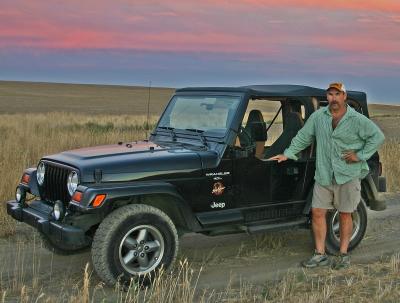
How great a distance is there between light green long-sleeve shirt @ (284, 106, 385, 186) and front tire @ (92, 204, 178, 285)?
172 centimetres

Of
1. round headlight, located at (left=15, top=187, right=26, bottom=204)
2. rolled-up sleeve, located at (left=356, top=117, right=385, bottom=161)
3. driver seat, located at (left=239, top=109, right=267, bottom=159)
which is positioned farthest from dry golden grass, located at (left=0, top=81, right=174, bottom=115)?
rolled-up sleeve, located at (left=356, top=117, right=385, bottom=161)

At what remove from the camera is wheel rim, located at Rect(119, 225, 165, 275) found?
207 inches

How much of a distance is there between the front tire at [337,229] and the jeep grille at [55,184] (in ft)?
9.92

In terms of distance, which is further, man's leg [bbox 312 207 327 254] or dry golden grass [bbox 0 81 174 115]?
dry golden grass [bbox 0 81 174 115]

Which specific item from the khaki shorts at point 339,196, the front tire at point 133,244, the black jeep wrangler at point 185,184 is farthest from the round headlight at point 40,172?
the khaki shorts at point 339,196

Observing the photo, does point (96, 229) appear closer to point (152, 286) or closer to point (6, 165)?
point (152, 286)

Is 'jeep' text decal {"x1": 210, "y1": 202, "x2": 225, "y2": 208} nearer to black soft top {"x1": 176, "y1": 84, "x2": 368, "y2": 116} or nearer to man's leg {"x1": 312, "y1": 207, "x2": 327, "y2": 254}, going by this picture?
man's leg {"x1": 312, "y1": 207, "x2": 327, "y2": 254}

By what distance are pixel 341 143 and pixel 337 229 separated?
50.1 inches

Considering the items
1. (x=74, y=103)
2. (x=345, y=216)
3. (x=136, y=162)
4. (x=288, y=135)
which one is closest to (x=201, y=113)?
(x=288, y=135)

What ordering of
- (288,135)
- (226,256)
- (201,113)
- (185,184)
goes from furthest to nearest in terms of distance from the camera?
1. (288,135)
2. (226,256)
3. (201,113)
4. (185,184)

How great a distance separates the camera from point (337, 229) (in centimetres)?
683

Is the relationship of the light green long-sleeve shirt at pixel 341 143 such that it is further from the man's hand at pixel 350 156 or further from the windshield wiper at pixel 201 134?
the windshield wiper at pixel 201 134

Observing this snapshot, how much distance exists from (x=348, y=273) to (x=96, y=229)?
2.62 meters

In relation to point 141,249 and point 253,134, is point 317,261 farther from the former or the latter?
point 141,249
